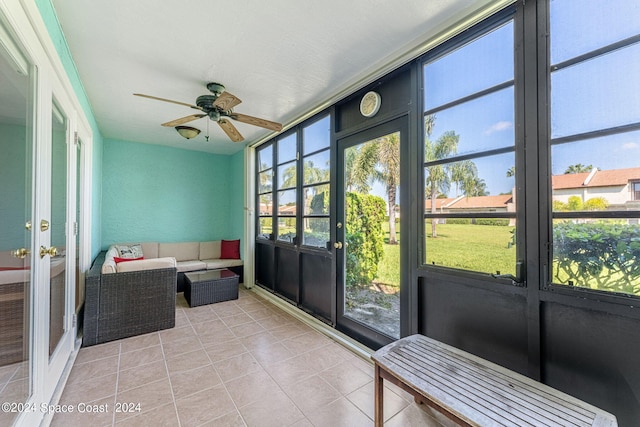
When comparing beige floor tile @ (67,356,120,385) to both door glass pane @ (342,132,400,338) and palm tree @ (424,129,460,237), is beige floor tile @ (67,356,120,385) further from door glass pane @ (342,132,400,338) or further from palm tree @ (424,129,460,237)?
palm tree @ (424,129,460,237)

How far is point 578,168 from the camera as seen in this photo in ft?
4.34

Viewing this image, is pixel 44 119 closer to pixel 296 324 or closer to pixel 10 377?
pixel 10 377

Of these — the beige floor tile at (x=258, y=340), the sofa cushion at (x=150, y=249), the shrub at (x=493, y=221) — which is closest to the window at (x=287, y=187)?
the beige floor tile at (x=258, y=340)

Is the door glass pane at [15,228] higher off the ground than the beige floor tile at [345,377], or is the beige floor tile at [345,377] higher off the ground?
the door glass pane at [15,228]

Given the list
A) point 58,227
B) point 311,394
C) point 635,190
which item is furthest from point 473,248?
point 58,227

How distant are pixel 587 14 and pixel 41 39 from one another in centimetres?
286

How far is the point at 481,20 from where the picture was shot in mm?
1638

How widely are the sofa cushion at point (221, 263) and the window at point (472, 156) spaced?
3669 mm

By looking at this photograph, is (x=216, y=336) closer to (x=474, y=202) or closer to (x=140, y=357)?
(x=140, y=357)

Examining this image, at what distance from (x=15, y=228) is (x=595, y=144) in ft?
9.42

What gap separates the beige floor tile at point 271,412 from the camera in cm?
159

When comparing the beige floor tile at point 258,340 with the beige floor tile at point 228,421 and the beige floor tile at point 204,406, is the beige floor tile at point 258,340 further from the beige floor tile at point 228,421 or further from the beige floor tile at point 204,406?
the beige floor tile at point 228,421

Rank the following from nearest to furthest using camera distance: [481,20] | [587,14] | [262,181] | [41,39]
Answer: [587,14], [41,39], [481,20], [262,181]

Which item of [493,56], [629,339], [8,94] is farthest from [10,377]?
[493,56]
